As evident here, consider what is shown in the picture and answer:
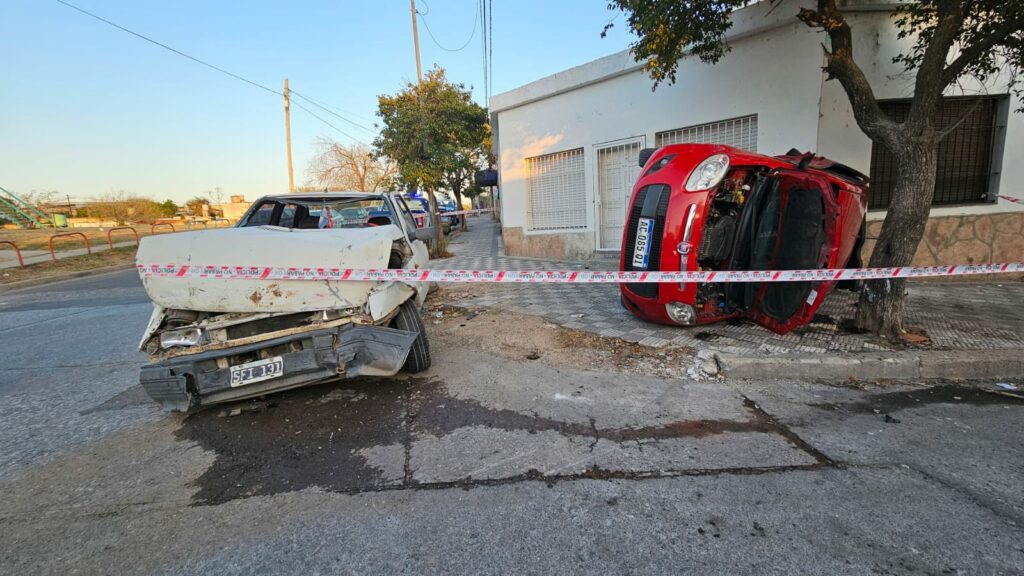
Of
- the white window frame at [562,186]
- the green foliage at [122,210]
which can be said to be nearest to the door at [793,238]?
the white window frame at [562,186]

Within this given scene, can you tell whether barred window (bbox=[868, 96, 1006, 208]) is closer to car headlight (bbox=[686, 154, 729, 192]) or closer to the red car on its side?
the red car on its side

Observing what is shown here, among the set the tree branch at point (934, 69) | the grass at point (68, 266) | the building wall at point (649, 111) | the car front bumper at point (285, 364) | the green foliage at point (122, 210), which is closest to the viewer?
the car front bumper at point (285, 364)

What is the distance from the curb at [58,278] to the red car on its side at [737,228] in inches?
556

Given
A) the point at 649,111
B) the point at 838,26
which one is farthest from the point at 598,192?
the point at 838,26

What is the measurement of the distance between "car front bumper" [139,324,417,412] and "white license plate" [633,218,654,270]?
240 centimetres

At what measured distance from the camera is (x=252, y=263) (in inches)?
119

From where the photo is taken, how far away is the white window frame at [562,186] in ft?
32.7

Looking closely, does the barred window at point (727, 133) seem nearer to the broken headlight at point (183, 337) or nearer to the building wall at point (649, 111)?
the building wall at point (649, 111)

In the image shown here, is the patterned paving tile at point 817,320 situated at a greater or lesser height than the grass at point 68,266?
lesser


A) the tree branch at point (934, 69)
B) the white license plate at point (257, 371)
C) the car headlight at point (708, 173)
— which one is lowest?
the white license plate at point (257, 371)

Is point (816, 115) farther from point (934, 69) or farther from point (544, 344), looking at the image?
point (544, 344)

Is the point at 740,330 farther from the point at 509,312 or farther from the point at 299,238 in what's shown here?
the point at 299,238

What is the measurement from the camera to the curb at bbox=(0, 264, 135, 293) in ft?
34.3

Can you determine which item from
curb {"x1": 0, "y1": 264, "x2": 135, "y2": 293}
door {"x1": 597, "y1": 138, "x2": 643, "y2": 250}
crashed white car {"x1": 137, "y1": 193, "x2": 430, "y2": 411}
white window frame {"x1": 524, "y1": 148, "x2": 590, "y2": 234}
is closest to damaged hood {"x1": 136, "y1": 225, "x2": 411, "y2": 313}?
crashed white car {"x1": 137, "y1": 193, "x2": 430, "y2": 411}
